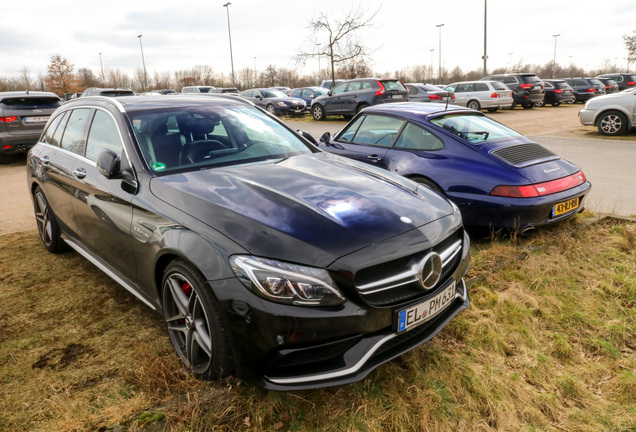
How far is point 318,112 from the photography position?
2056 centimetres

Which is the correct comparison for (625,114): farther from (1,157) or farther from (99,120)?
(1,157)

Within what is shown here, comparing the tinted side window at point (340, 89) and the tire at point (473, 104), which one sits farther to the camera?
the tire at point (473, 104)

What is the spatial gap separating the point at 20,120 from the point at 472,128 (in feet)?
33.8

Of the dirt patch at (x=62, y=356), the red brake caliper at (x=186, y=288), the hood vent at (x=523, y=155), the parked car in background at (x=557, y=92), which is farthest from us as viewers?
the parked car in background at (x=557, y=92)

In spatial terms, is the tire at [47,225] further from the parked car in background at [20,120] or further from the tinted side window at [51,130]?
the parked car in background at [20,120]

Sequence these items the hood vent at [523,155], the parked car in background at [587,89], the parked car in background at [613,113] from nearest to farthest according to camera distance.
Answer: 1. the hood vent at [523,155]
2. the parked car in background at [613,113]
3. the parked car in background at [587,89]

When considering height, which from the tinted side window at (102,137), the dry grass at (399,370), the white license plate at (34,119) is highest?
the white license plate at (34,119)

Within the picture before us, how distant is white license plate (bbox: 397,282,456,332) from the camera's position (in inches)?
92.7

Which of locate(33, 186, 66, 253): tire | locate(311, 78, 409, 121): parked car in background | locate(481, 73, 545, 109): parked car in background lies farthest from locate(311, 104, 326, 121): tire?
locate(33, 186, 66, 253): tire

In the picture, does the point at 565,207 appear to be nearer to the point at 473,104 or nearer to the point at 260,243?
the point at 260,243

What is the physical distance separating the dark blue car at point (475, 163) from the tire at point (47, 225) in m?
2.85

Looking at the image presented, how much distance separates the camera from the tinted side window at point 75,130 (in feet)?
13.2

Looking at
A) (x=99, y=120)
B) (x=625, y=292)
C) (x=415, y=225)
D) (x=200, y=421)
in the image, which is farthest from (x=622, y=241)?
(x=99, y=120)

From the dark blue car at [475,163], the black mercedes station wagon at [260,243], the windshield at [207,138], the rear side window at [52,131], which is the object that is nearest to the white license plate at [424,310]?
the black mercedes station wagon at [260,243]
